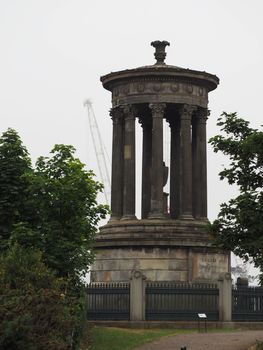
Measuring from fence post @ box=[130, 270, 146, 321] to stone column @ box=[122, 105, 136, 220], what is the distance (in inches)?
343

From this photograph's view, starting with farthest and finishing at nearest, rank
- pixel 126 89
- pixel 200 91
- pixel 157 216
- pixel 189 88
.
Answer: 1. pixel 200 91
2. pixel 126 89
3. pixel 189 88
4. pixel 157 216

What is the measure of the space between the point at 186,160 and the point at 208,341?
59.7ft

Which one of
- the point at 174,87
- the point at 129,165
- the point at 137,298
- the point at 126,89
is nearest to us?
the point at 137,298

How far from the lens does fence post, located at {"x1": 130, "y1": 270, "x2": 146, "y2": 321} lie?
46.4 m

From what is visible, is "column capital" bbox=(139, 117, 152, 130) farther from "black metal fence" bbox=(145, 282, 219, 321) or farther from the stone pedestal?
"black metal fence" bbox=(145, 282, 219, 321)

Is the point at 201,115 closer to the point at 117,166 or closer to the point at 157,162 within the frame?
the point at 157,162

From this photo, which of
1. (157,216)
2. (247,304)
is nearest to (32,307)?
(247,304)

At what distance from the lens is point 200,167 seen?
57.7 metres

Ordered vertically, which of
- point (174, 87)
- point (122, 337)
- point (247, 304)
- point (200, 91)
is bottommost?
point (122, 337)

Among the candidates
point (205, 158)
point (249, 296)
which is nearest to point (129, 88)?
point (205, 158)

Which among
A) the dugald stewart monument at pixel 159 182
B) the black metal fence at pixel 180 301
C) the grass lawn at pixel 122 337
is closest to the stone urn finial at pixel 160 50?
the dugald stewart monument at pixel 159 182

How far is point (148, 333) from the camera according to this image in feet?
141

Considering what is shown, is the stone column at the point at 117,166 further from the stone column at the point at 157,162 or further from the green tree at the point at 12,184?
the green tree at the point at 12,184

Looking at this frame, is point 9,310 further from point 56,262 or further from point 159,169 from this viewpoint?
point 159,169
